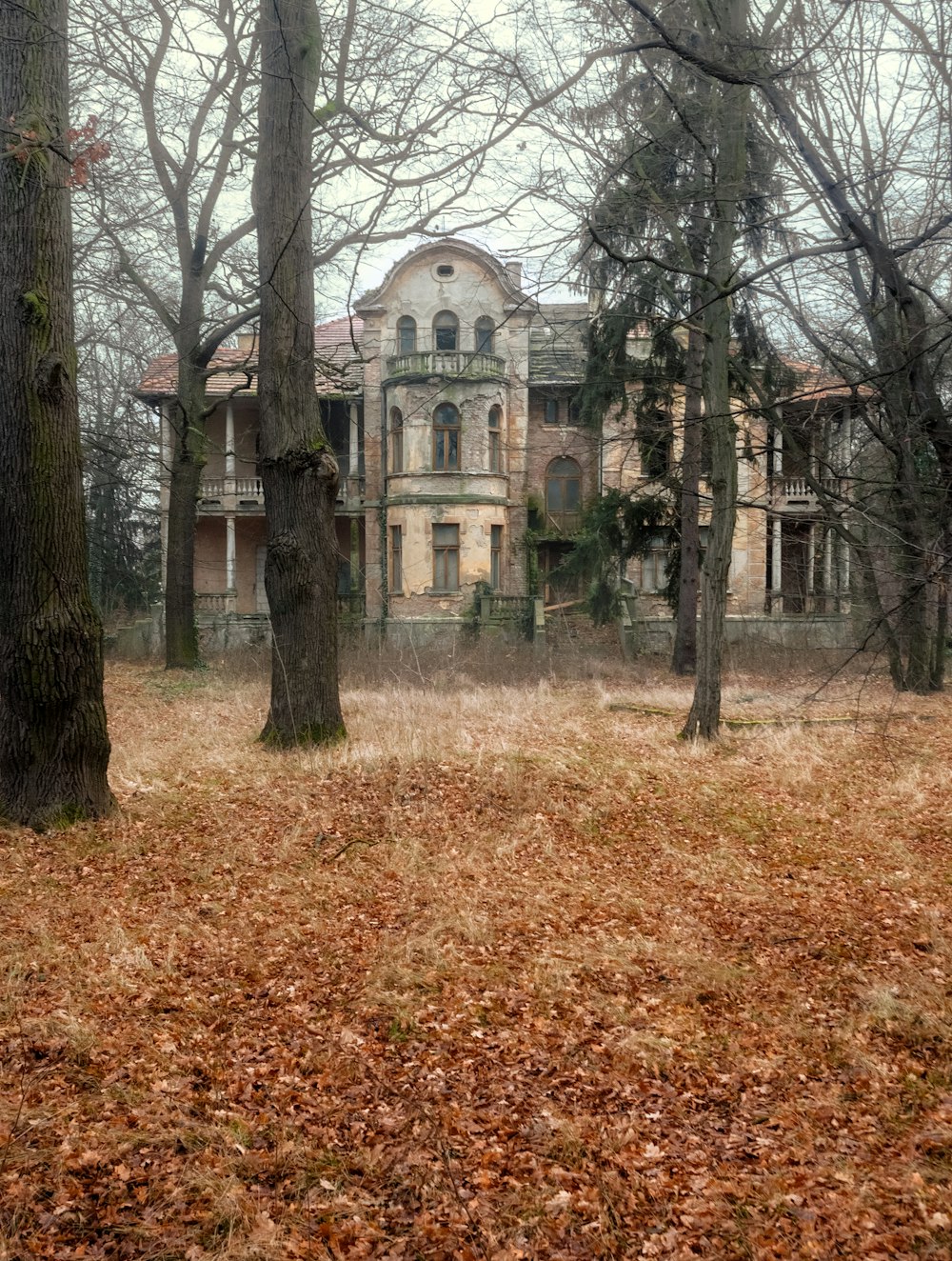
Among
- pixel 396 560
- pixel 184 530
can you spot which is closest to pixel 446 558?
pixel 396 560

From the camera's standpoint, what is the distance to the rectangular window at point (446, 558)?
2758 cm

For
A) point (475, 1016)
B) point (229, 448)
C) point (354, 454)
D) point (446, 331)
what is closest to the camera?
point (475, 1016)

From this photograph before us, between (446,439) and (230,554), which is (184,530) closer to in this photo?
(230,554)

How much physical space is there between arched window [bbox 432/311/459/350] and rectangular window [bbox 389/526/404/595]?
521 centimetres

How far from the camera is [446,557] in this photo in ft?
90.7

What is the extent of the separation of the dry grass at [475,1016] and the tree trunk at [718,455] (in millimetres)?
2228

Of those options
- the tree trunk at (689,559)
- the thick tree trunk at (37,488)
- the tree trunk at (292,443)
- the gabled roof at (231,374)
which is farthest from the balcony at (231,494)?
the thick tree trunk at (37,488)

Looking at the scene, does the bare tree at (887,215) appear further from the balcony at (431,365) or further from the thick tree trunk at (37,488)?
the balcony at (431,365)

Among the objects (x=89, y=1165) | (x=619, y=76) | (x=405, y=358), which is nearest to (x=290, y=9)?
(x=619, y=76)

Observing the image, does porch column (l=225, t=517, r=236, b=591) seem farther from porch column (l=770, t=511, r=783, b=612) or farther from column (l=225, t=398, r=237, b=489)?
porch column (l=770, t=511, r=783, b=612)

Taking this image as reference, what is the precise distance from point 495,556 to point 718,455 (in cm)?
1681

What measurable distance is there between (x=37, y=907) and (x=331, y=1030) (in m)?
2.22

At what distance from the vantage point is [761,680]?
19016mm

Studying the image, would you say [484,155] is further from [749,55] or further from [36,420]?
[36,420]
